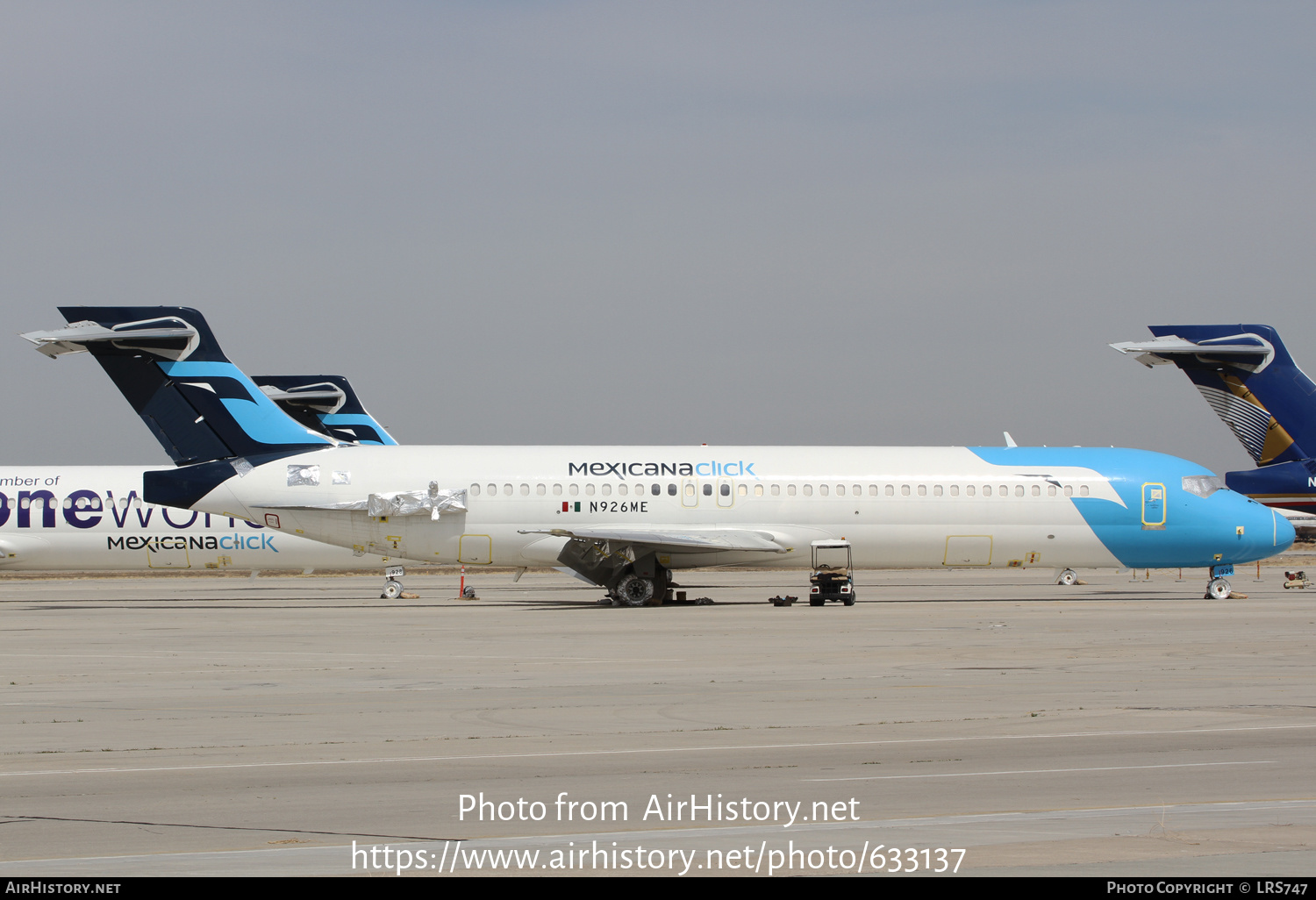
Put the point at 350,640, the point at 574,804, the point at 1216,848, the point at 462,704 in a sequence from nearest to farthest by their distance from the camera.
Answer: the point at 1216,848
the point at 574,804
the point at 462,704
the point at 350,640

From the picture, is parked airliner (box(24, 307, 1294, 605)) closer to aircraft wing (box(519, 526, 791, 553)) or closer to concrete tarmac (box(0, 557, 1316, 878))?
aircraft wing (box(519, 526, 791, 553))

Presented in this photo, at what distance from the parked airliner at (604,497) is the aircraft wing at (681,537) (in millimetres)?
99

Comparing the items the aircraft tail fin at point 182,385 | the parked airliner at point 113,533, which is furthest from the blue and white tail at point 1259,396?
the parked airliner at point 113,533

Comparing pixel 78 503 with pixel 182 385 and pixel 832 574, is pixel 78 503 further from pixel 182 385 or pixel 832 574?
pixel 832 574

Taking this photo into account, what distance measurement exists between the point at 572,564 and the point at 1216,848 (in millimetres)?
27703

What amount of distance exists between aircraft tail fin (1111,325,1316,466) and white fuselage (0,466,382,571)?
29585mm

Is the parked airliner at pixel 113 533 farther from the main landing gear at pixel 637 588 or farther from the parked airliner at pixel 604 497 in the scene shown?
the main landing gear at pixel 637 588

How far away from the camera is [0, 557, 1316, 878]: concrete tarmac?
739 centimetres

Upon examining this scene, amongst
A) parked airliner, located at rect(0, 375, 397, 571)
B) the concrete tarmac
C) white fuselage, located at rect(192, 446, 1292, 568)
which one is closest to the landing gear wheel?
white fuselage, located at rect(192, 446, 1292, 568)

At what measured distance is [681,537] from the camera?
33.5 m

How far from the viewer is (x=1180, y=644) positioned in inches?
859

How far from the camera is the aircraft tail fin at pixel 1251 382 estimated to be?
35.5 m

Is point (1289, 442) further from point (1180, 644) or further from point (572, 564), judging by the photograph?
point (572, 564)

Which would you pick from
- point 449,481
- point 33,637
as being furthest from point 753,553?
point 33,637
